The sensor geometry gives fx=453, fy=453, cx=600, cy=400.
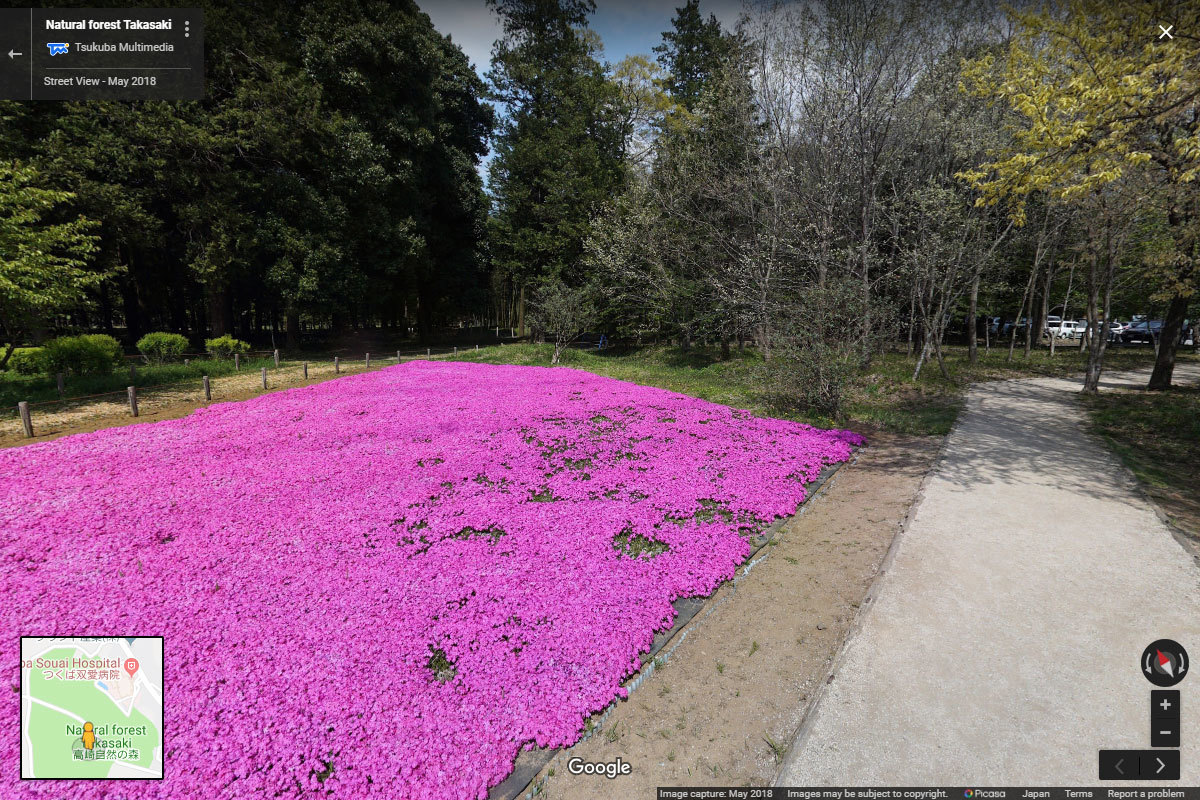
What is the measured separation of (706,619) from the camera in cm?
448

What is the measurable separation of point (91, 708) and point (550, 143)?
32.4 meters

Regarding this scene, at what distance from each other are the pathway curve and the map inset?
398 centimetres

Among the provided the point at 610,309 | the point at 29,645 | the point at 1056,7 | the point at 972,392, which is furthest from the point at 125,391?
the point at 972,392

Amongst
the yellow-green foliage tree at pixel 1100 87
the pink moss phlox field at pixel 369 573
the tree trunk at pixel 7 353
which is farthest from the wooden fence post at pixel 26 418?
the yellow-green foliage tree at pixel 1100 87

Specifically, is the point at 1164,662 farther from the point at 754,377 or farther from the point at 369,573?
the point at 754,377

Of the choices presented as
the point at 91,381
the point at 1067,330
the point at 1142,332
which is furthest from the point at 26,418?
the point at 1142,332

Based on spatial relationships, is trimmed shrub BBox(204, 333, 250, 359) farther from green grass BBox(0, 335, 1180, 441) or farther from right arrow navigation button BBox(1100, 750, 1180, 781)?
right arrow navigation button BBox(1100, 750, 1180, 781)

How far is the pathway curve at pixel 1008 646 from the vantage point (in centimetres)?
289

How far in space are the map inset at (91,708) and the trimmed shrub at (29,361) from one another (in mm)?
17145

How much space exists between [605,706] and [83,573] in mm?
5248

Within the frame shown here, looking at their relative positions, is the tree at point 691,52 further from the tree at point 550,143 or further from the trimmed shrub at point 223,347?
the trimmed shrub at point 223,347

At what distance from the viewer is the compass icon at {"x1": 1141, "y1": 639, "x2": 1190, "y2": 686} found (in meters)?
3.44

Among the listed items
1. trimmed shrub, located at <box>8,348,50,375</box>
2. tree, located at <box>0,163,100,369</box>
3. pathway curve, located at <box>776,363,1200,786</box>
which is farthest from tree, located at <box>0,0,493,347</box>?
pathway curve, located at <box>776,363,1200,786</box>

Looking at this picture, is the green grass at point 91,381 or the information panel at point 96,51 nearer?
the green grass at point 91,381
